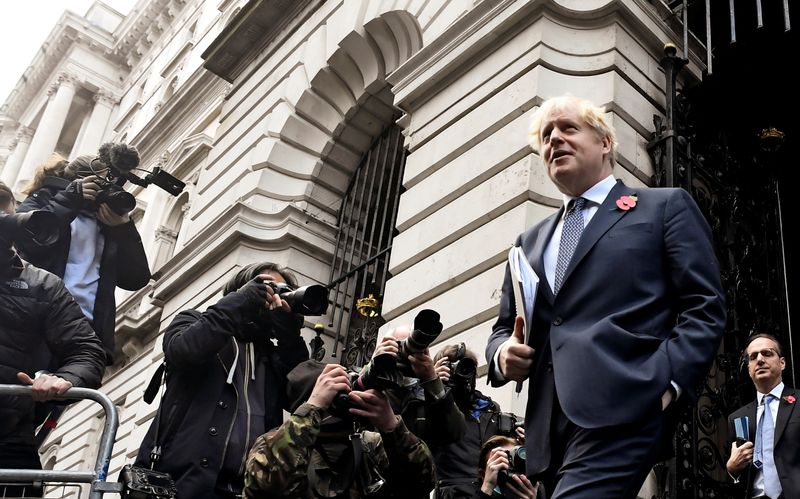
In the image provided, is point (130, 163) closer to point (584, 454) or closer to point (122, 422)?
point (584, 454)

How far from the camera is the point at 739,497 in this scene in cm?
607

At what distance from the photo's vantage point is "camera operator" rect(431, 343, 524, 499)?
13.8 feet

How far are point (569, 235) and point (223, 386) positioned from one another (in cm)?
210

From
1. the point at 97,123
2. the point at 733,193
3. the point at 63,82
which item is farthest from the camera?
the point at 63,82

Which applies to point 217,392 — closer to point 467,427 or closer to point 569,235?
point 467,427

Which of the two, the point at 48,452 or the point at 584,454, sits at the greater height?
the point at 48,452

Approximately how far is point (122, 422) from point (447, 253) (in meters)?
11.7

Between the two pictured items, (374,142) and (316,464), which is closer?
(316,464)

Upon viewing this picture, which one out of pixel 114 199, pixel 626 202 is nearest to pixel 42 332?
pixel 114 199

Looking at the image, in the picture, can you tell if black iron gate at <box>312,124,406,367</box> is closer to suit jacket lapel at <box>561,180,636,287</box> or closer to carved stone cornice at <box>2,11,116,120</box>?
suit jacket lapel at <box>561,180,636,287</box>

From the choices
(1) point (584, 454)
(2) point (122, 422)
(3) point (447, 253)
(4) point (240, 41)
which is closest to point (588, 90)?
(3) point (447, 253)

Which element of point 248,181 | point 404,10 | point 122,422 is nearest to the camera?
point 404,10

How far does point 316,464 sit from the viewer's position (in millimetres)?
3363

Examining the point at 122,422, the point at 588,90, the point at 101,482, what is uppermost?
the point at 588,90
